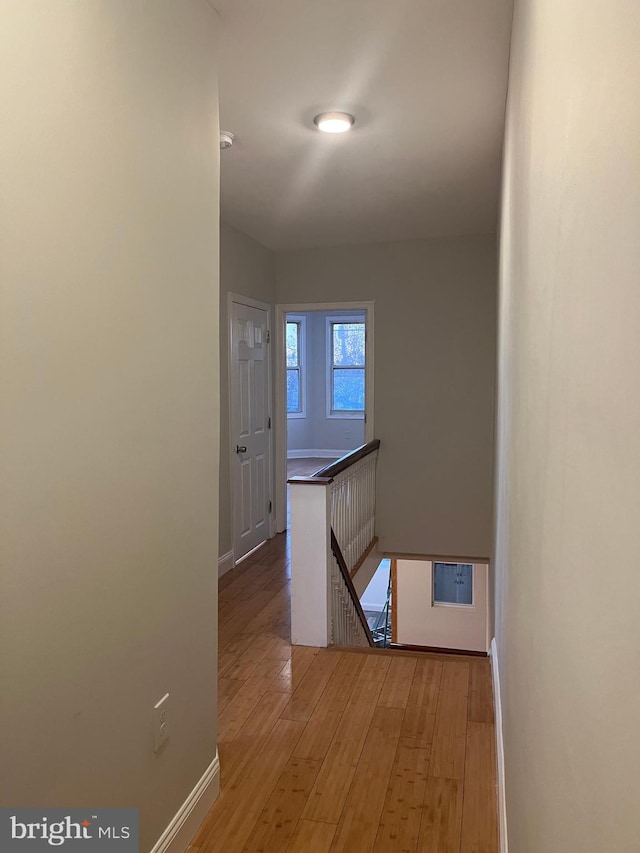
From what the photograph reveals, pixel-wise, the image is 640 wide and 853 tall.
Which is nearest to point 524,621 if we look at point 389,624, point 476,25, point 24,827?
point 24,827

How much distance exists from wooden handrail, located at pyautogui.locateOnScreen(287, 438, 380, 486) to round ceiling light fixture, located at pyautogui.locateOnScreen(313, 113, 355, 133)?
174cm

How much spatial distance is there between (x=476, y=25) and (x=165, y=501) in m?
1.91

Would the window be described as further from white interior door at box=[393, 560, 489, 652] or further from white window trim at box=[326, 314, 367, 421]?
white interior door at box=[393, 560, 489, 652]

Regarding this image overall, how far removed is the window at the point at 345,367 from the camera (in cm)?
1083

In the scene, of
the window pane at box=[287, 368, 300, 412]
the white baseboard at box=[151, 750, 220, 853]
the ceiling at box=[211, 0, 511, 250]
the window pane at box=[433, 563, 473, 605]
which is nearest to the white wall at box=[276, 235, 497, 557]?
the ceiling at box=[211, 0, 511, 250]

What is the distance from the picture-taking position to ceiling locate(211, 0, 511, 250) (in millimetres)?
2180

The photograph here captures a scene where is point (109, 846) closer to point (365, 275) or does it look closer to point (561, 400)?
point (561, 400)

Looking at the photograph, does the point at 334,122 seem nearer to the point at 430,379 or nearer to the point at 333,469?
the point at 333,469

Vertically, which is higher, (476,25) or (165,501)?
(476,25)

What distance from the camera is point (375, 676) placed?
317cm

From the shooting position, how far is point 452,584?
8.67 meters

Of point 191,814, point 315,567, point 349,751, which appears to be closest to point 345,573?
point 315,567

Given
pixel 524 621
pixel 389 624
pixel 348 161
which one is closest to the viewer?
pixel 524 621

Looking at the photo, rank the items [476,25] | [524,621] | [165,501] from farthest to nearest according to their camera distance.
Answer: [476,25] → [165,501] → [524,621]
